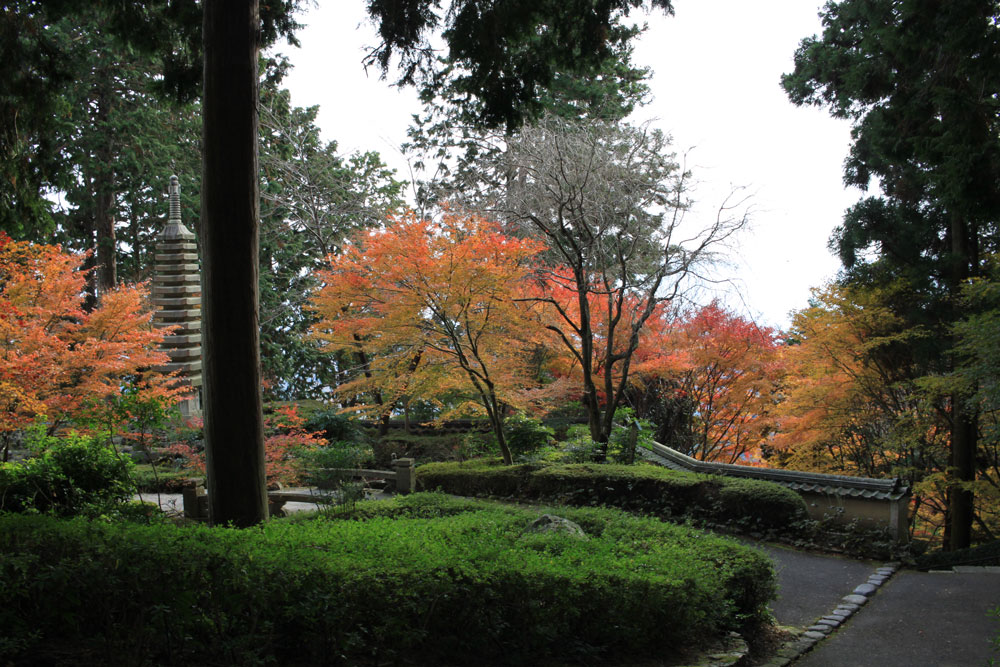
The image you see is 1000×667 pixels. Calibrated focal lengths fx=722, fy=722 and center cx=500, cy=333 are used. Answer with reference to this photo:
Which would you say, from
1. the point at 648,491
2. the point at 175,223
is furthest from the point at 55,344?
the point at 648,491

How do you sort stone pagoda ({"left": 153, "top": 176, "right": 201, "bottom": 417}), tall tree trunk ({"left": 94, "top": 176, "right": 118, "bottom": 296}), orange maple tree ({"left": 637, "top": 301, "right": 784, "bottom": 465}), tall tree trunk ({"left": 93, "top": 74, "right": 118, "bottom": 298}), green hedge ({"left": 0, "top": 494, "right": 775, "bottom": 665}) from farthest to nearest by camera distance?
tall tree trunk ({"left": 94, "top": 176, "right": 118, "bottom": 296}) → tall tree trunk ({"left": 93, "top": 74, "right": 118, "bottom": 298}) → stone pagoda ({"left": 153, "top": 176, "right": 201, "bottom": 417}) → orange maple tree ({"left": 637, "top": 301, "right": 784, "bottom": 465}) → green hedge ({"left": 0, "top": 494, "right": 775, "bottom": 665})

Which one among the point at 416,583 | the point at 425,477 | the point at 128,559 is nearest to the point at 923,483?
the point at 425,477

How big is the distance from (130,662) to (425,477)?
34.3 feet

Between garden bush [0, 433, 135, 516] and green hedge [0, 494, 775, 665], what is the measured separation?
2.47 m

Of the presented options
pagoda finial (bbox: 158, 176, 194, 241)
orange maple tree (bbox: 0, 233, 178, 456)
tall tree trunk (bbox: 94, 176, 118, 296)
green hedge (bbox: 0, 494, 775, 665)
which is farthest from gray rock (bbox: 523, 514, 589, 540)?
tall tree trunk (bbox: 94, 176, 118, 296)

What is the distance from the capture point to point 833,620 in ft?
21.7

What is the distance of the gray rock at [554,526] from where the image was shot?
6.52 metres

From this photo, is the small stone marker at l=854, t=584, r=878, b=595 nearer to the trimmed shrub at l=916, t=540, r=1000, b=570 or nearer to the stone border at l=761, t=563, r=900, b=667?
the stone border at l=761, t=563, r=900, b=667

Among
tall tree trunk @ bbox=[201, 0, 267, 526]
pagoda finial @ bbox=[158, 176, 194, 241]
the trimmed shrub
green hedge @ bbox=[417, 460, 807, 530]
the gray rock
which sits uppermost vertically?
pagoda finial @ bbox=[158, 176, 194, 241]

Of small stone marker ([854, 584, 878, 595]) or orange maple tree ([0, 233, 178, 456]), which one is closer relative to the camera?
small stone marker ([854, 584, 878, 595])

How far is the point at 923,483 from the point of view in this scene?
1134cm

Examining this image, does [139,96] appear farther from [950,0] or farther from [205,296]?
[950,0]

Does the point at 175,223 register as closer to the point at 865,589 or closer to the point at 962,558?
the point at 865,589

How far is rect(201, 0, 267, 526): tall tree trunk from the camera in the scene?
6.01 m
